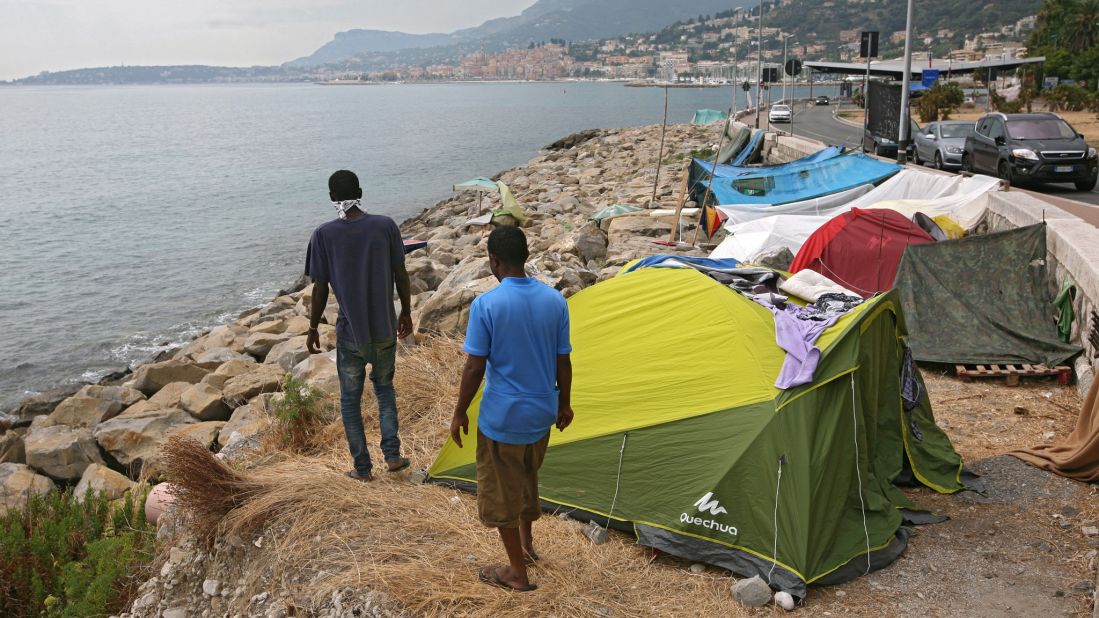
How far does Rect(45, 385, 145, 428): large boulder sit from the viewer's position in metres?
12.8

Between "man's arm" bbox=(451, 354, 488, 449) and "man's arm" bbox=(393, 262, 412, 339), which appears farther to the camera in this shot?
"man's arm" bbox=(393, 262, 412, 339)

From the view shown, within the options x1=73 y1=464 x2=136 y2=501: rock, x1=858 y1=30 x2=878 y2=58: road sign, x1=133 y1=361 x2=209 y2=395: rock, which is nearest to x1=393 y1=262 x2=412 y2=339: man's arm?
x1=73 y1=464 x2=136 y2=501: rock

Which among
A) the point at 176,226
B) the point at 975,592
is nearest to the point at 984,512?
the point at 975,592

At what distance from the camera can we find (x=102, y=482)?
9.37 meters

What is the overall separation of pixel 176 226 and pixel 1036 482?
3538cm

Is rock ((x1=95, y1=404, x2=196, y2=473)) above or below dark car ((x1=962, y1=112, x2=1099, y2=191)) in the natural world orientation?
below

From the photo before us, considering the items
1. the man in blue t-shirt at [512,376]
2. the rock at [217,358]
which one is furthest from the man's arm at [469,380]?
the rock at [217,358]

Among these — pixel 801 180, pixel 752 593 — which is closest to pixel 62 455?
pixel 752 593

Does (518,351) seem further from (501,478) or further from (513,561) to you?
(513,561)

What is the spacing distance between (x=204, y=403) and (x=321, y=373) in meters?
2.83

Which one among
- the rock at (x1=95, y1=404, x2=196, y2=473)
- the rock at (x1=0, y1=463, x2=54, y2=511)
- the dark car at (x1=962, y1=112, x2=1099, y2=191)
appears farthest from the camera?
the dark car at (x1=962, y1=112, x2=1099, y2=191)

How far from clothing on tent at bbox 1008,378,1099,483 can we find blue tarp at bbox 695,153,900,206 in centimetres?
984

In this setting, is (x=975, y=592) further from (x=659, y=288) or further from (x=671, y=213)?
(x=671, y=213)

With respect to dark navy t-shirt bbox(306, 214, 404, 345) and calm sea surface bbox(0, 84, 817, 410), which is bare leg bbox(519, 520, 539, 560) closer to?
dark navy t-shirt bbox(306, 214, 404, 345)
